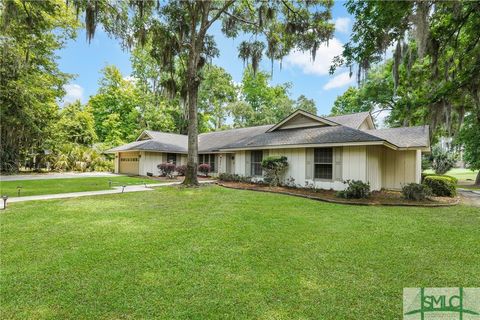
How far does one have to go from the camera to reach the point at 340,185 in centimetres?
1096

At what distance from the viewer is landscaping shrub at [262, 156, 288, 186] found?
1254 centimetres

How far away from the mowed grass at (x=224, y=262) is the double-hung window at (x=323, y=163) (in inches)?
182

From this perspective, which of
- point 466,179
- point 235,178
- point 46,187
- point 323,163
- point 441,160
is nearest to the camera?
point 323,163

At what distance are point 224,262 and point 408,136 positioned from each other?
13163 millimetres

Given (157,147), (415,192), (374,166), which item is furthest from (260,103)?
(415,192)

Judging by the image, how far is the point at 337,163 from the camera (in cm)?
1109

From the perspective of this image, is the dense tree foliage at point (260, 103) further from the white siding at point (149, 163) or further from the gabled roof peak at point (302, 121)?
the gabled roof peak at point (302, 121)

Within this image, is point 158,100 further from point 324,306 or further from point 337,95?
point 324,306

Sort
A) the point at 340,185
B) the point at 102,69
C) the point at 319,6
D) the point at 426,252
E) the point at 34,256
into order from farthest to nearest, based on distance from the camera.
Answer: the point at 102,69, the point at 319,6, the point at 340,185, the point at 426,252, the point at 34,256

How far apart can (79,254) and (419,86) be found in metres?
12.8

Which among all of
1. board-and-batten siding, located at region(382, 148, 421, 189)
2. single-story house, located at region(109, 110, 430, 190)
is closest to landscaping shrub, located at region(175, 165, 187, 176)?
single-story house, located at region(109, 110, 430, 190)

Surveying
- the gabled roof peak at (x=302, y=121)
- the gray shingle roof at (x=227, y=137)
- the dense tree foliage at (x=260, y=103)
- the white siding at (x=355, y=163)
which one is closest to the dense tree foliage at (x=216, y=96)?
the dense tree foliage at (x=260, y=103)

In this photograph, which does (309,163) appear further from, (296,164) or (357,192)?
(357,192)

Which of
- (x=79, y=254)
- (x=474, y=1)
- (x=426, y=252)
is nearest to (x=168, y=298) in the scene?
(x=79, y=254)
